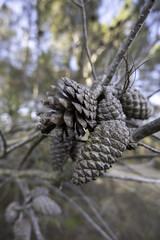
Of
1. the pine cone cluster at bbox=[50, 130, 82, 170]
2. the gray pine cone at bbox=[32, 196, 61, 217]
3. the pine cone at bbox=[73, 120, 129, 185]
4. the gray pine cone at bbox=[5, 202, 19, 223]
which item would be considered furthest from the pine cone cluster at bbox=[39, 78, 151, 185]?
the gray pine cone at bbox=[5, 202, 19, 223]

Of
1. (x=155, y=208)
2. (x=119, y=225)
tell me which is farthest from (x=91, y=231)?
(x=155, y=208)

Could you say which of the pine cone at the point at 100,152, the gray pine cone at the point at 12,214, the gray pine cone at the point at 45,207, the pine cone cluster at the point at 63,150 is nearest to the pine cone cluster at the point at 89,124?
the pine cone at the point at 100,152

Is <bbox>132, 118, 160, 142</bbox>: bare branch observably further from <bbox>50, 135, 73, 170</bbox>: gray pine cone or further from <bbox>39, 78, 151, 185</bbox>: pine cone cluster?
<bbox>50, 135, 73, 170</bbox>: gray pine cone

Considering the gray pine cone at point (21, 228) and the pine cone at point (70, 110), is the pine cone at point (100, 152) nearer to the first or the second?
the pine cone at point (70, 110)

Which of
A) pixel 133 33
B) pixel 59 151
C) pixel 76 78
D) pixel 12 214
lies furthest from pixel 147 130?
pixel 76 78

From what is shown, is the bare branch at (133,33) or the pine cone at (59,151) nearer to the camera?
the bare branch at (133,33)

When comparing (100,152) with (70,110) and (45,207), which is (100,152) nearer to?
(70,110)

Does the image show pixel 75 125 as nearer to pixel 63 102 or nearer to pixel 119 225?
pixel 63 102
